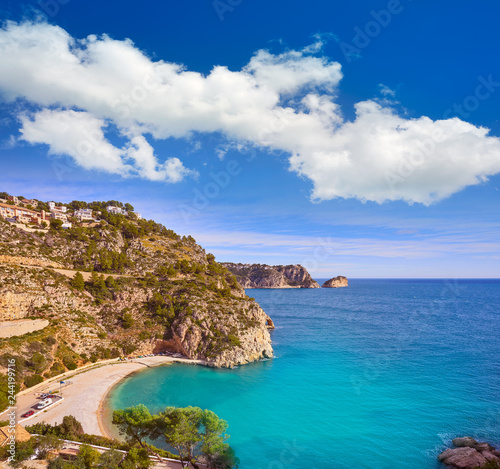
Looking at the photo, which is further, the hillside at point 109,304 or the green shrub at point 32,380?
the hillside at point 109,304

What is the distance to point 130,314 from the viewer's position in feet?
196

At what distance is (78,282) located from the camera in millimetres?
59125

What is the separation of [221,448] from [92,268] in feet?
194

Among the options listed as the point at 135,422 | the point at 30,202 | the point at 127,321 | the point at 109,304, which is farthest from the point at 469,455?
the point at 30,202

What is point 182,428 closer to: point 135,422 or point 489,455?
point 135,422

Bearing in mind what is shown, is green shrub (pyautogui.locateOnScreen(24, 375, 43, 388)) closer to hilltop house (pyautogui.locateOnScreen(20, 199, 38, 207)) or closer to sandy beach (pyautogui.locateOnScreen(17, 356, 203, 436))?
sandy beach (pyautogui.locateOnScreen(17, 356, 203, 436))

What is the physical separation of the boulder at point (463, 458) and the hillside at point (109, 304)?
3503 centimetres

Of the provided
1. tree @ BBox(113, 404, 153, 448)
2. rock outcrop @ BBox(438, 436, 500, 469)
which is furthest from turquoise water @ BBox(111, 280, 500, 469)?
tree @ BBox(113, 404, 153, 448)

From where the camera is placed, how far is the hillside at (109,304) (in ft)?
153

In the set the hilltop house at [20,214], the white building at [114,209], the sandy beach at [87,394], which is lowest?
the sandy beach at [87,394]

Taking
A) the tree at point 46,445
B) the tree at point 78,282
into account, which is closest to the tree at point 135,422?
the tree at point 46,445

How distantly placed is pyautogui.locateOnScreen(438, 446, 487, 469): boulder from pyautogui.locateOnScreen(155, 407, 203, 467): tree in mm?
24440

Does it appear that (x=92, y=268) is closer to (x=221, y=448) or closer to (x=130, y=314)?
(x=130, y=314)
